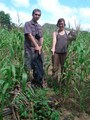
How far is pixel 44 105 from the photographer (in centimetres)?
399

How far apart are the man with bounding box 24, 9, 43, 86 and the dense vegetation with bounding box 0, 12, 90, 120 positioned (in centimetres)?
31

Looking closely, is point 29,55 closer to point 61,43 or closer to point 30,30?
point 30,30

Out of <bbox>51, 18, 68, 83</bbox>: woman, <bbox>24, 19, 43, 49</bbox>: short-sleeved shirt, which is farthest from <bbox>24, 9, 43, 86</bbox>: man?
<bbox>51, 18, 68, 83</bbox>: woman

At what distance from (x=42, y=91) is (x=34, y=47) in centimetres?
96

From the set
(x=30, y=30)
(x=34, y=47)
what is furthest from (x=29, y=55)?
(x=30, y=30)

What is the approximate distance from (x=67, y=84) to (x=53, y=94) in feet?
1.17

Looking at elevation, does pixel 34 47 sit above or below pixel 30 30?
below

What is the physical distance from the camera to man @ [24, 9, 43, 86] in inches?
188

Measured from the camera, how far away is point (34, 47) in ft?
16.1

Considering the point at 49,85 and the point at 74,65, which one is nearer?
the point at 74,65

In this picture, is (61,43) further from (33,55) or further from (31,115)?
(31,115)

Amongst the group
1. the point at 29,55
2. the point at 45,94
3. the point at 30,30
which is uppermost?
the point at 30,30

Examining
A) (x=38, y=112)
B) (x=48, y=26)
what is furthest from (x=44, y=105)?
(x=48, y=26)

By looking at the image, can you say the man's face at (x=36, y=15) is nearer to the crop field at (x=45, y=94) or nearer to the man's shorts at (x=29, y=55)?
the man's shorts at (x=29, y=55)
